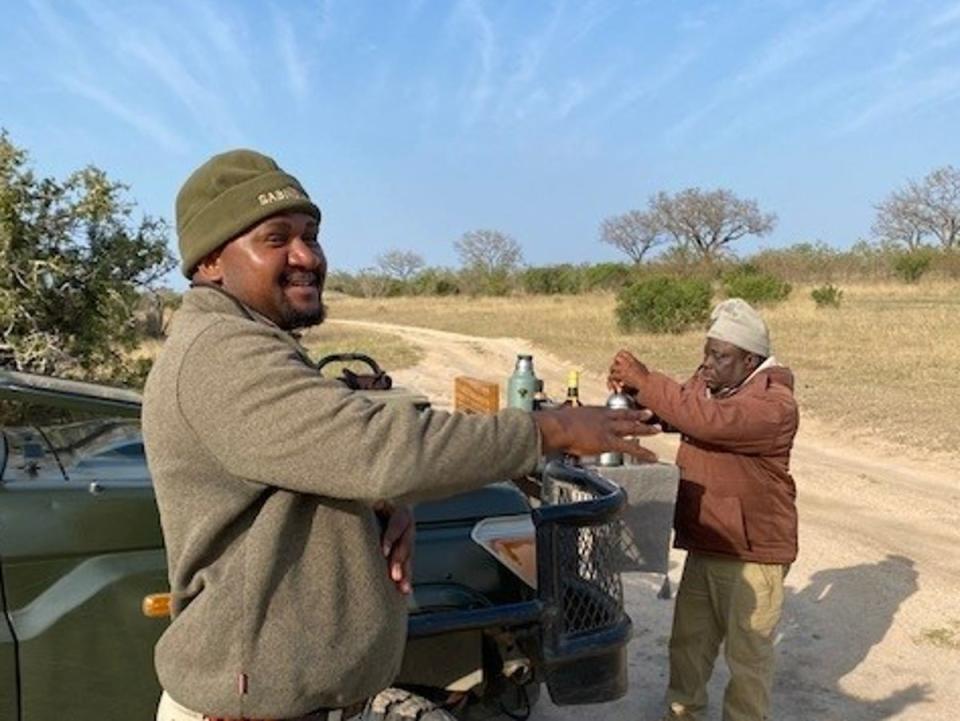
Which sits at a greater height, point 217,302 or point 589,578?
point 217,302

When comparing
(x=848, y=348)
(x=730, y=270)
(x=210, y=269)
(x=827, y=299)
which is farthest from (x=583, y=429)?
(x=730, y=270)

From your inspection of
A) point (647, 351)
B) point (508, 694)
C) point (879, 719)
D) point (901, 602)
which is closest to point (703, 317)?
point (647, 351)

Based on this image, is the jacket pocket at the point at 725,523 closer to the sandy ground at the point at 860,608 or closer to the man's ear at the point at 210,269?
the sandy ground at the point at 860,608

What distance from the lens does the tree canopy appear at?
626cm

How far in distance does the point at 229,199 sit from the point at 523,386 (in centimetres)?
209

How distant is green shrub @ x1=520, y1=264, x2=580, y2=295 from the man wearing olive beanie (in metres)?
47.7

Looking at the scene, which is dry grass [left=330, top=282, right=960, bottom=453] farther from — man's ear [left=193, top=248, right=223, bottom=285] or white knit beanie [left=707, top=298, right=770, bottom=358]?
man's ear [left=193, top=248, right=223, bottom=285]

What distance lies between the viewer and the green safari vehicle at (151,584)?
219 centimetres

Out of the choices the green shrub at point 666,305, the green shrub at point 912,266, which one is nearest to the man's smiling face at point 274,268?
the green shrub at point 666,305

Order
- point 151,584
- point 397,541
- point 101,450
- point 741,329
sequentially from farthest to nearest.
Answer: point 741,329, point 101,450, point 151,584, point 397,541

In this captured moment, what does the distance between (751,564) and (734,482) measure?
0.30 m

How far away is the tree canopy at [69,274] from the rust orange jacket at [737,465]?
4.42m

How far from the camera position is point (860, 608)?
524 cm

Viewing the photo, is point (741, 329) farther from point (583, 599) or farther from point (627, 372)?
point (583, 599)
